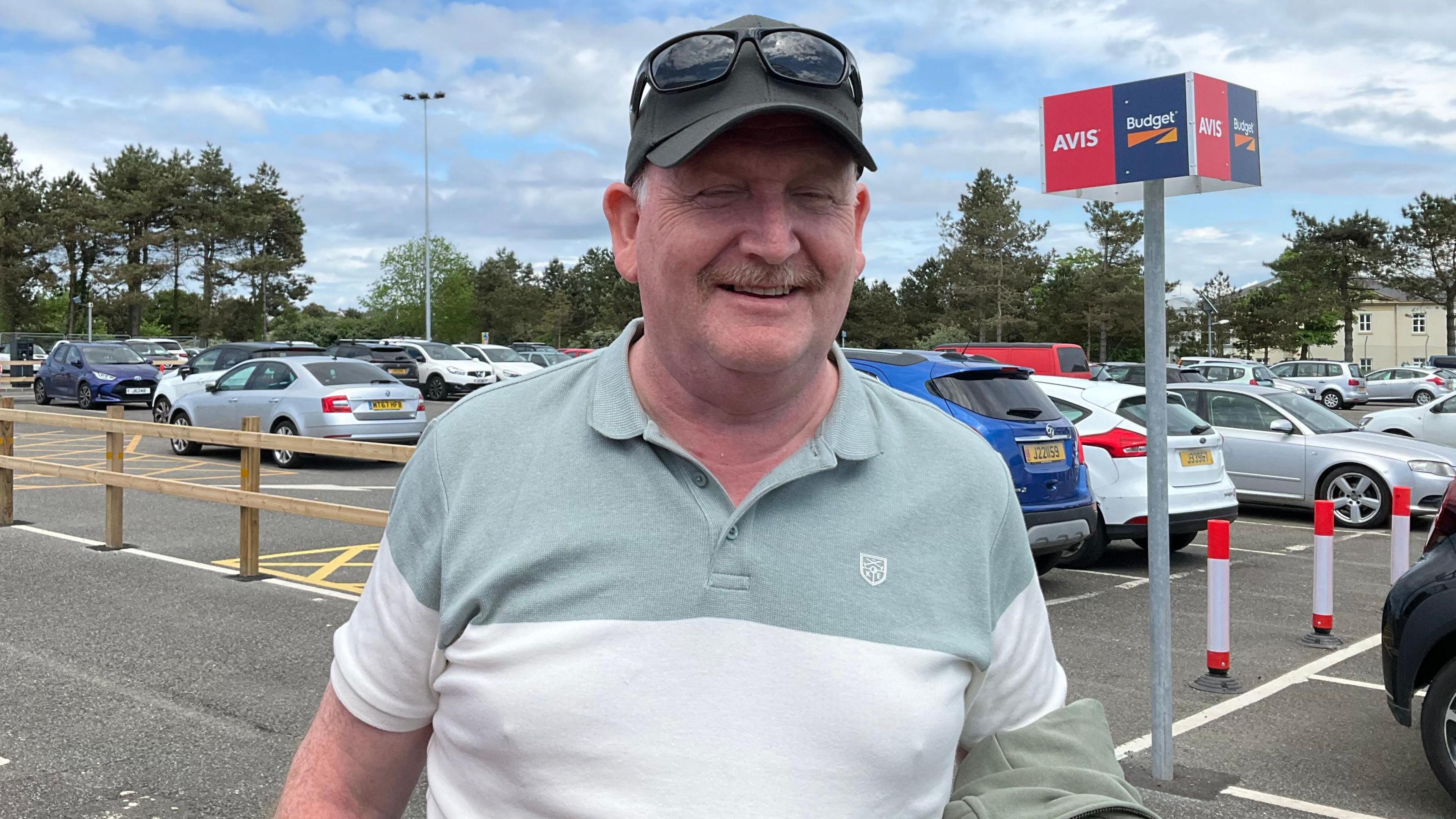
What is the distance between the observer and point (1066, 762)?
5.18 ft

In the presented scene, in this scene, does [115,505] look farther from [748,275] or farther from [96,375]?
[96,375]

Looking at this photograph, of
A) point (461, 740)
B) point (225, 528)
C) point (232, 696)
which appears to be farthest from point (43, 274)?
point (461, 740)

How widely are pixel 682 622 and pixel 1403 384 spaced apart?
45.4 metres

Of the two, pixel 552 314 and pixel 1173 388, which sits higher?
pixel 552 314

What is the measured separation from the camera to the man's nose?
60.6 inches

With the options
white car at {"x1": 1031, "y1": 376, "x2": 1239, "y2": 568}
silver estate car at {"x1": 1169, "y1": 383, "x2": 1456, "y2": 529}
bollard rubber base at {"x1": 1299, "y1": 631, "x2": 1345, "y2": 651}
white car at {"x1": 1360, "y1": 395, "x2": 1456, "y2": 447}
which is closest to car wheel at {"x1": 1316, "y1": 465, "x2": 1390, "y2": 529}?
silver estate car at {"x1": 1169, "y1": 383, "x2": 1456, "y2": 529}

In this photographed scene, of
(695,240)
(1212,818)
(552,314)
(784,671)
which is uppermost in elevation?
(552,314)

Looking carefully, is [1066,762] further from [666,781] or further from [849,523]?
[666,781]

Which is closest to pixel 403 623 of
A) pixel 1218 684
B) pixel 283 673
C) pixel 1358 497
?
pixel 283 673

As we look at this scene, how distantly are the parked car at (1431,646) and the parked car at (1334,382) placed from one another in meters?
36.7

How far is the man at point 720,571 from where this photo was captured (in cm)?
145

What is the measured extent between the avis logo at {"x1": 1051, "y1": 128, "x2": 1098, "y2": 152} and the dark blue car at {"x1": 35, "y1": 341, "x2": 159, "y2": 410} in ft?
85.6

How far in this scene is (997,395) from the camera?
868 cm

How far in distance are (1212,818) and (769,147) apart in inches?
147
